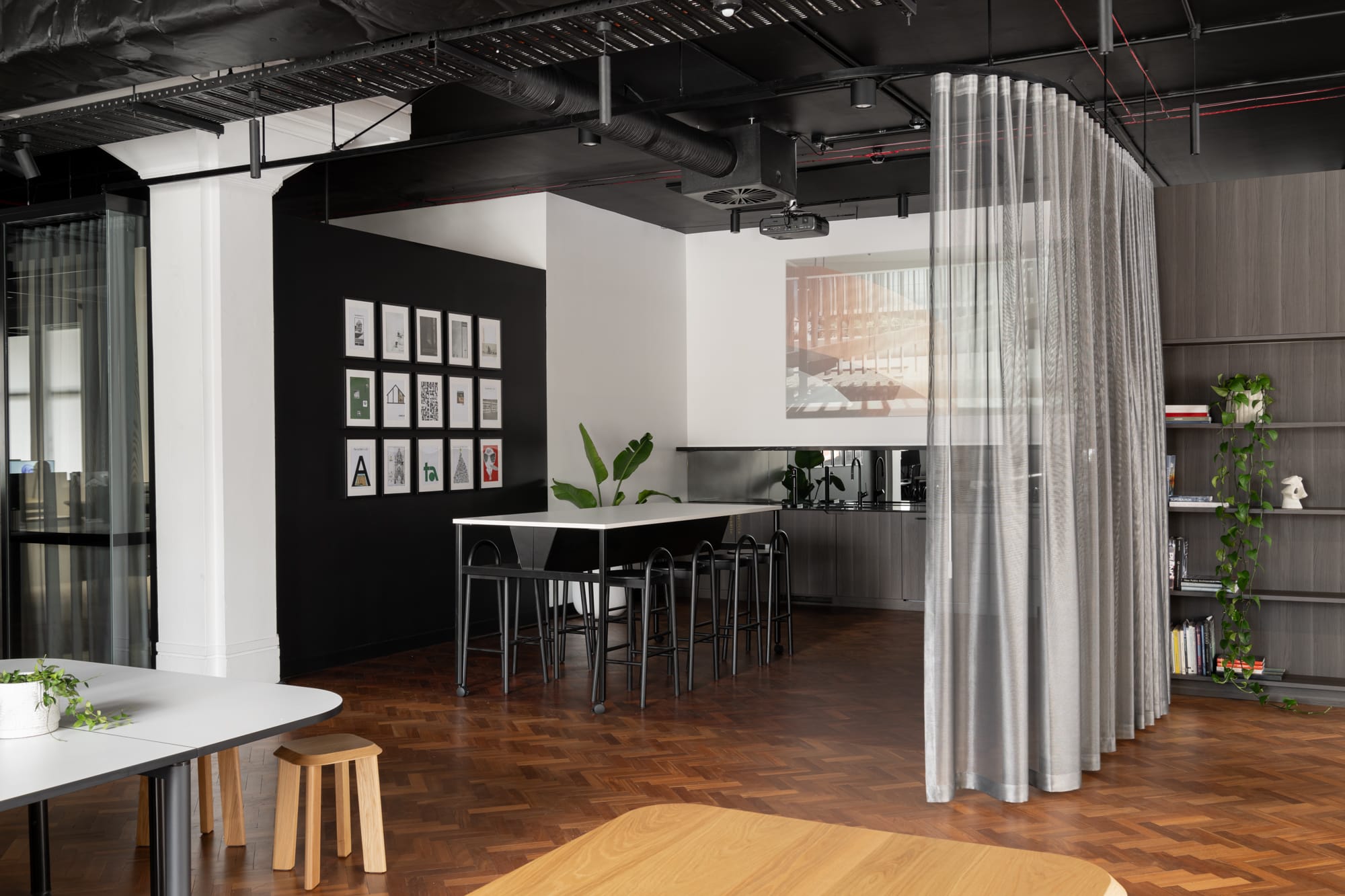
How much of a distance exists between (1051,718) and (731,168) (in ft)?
13.4

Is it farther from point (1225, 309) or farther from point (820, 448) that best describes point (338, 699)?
point (820, 448)

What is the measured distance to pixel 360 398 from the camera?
23.9 feet

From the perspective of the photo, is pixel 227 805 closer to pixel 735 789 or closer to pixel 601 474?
pixel 735 789

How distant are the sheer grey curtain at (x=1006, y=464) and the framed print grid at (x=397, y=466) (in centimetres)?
428

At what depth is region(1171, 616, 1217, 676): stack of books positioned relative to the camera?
6.04 m

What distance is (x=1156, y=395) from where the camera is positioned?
5684mm

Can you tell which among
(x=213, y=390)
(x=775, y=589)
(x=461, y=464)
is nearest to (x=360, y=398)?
(x=461, y=464)

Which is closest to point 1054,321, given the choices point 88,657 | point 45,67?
point 45,67

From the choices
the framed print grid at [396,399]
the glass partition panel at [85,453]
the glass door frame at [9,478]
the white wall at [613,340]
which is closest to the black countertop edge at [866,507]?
the white wall at [613,340]

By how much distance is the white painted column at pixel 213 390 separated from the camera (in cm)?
621

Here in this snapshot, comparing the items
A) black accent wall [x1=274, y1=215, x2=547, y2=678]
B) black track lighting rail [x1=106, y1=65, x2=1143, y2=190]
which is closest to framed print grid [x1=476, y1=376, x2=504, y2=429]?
black accent wall [x1=274, y1=215, x2=547, y2=678]

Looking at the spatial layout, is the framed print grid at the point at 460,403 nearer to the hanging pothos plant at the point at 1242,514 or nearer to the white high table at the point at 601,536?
the white high table at the point at 601,536

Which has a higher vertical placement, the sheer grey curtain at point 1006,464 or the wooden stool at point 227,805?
the sheer grey curtain at point 1006,464

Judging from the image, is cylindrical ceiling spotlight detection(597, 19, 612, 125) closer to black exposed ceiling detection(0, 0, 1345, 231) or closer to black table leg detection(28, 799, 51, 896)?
black exposed ceiling detection(0, 0, 1345, 231)
